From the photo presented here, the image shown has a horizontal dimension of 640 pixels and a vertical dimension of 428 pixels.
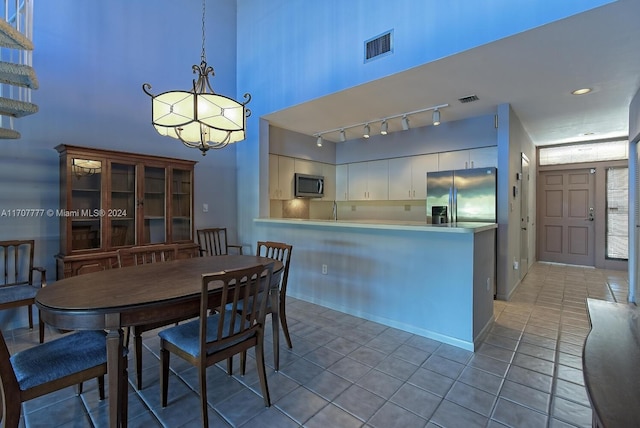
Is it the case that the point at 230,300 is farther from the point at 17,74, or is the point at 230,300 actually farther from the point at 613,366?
the point at 17,74

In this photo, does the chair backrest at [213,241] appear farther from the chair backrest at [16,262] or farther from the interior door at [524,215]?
the interior door at [524,215]

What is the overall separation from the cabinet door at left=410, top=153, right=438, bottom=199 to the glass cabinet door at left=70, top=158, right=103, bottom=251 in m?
4.30

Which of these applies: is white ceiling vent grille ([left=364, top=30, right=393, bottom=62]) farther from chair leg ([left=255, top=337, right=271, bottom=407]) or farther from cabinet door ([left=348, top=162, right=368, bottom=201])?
chair leg ([left=255, top=337, right=271, bottom=407])

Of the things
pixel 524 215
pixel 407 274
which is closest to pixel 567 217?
pixel 524 215

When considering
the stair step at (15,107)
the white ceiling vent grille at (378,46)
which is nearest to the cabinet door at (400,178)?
the white ceiling vent grille at (378,46)

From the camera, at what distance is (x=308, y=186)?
17.4 feet

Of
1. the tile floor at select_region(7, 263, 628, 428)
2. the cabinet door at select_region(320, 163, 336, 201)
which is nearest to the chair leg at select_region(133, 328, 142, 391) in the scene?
the tile floor at select_region(7, 263, 628, 428)

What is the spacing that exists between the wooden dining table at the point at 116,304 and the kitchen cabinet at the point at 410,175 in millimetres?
3904

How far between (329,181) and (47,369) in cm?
490

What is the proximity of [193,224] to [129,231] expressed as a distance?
0.75 metres

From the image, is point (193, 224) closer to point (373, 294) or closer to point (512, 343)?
point (373, 294)

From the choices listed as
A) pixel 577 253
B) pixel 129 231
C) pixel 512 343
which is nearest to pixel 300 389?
pixel 512 343

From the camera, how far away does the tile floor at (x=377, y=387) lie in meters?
1.71

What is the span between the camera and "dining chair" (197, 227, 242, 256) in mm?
4281
